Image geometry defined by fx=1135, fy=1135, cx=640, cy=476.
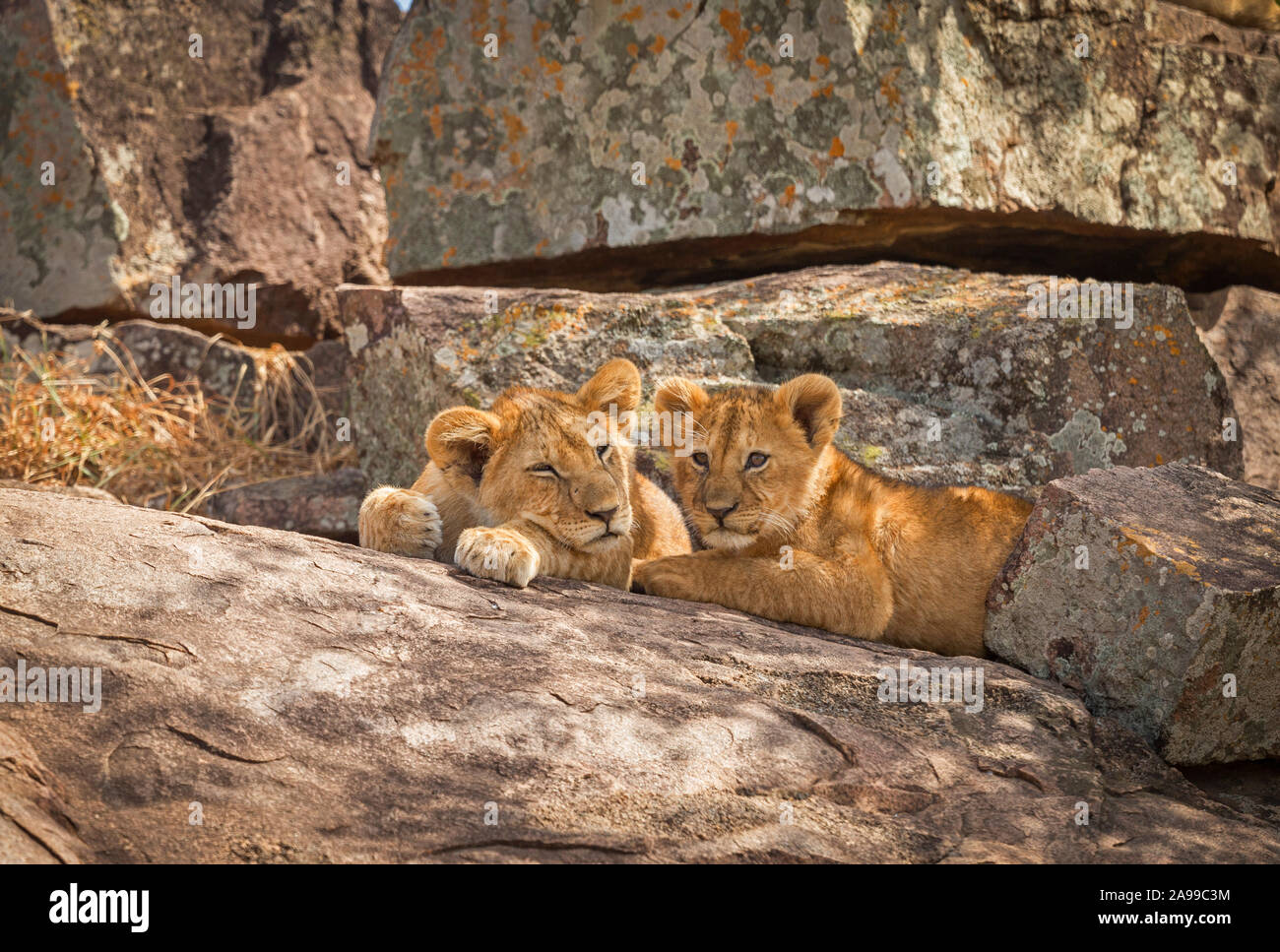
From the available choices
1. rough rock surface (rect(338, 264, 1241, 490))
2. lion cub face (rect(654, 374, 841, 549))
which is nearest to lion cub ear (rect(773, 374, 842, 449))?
lion cub face (rect(654, 374, 841, 549))

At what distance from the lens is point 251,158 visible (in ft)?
34.1

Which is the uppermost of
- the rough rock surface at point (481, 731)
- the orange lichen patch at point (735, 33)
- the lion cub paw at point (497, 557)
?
the orange lichen patch at point (735, 33)

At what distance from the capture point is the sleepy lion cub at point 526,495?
5047 millimetres

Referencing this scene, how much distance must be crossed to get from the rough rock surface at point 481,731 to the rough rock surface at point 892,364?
6.80 ft

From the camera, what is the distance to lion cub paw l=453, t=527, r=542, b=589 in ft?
15.9

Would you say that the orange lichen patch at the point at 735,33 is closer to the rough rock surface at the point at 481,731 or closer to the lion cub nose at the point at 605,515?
the lion cub nose at the point at 605,515

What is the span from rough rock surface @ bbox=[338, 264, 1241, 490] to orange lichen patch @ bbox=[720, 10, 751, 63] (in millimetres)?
1896

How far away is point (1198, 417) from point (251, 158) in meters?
8.20

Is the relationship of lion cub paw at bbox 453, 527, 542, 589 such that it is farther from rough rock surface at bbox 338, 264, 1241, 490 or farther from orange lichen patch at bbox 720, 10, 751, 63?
orange lichen patch at bbox 720, 10, 751, 63

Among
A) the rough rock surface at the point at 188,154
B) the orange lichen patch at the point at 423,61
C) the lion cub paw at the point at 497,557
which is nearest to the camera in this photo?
the lion cub paw at the point at 497,557

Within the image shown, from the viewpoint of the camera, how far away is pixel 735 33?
307 inches

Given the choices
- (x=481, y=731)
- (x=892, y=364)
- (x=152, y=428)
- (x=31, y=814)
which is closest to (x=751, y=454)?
(x=892, y=364)

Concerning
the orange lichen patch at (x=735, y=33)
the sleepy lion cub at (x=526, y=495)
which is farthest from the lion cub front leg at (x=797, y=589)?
the orange lichen patch at (x=735, y=33)
